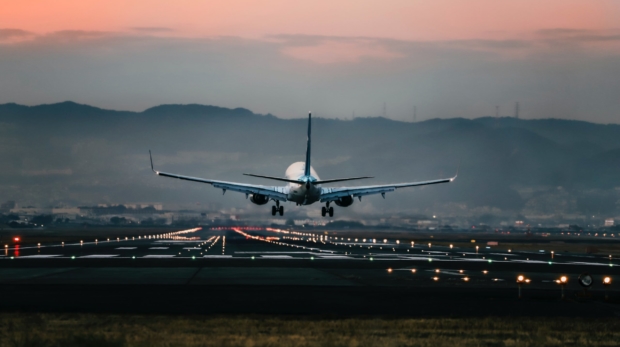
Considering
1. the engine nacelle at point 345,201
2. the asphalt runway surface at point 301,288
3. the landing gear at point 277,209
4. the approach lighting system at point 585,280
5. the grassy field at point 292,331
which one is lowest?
the grassy field at point 292,331

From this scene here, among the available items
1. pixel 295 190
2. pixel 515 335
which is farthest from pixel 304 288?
pixel 295 190

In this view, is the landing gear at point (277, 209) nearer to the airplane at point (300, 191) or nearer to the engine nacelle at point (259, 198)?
the airplane at point (300, 191)

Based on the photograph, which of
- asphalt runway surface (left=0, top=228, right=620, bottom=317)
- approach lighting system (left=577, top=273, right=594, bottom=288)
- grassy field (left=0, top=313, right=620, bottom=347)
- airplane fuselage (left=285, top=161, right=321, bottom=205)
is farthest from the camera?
airplane fuselage (left=285, top=161, right=321, bottom=205)

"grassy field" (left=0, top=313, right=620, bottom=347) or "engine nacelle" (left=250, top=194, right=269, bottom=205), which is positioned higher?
"engine nacelle" (left=250, top=194, right=269, bottom=205)

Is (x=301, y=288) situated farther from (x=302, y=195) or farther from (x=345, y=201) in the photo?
(x=345, y=201)

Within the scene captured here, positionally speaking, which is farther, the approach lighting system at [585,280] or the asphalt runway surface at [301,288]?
the approach lighting system at [585,280]

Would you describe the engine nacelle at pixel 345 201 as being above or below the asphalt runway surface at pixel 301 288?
above

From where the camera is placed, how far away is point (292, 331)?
83.6 feet

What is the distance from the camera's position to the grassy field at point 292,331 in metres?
23.2

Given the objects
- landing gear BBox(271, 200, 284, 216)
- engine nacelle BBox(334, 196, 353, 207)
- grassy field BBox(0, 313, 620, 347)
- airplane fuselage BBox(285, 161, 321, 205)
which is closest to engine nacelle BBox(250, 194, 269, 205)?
landing gear BBox(271, 200, 284, 216)

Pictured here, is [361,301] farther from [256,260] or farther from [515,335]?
[256,260]

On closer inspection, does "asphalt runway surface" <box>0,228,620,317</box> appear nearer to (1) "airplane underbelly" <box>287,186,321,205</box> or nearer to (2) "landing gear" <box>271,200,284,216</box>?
(1) "airplane underbelly" <box>287,186,321,205</box>

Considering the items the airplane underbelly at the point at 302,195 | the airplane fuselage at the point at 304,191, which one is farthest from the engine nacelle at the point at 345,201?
the airplane underbelly at the point at 302,195

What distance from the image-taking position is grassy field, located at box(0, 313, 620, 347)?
23.2m
